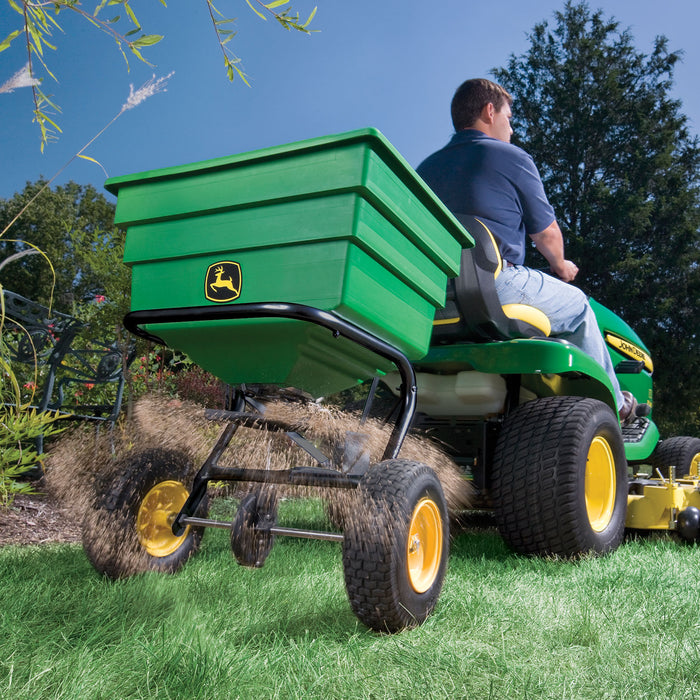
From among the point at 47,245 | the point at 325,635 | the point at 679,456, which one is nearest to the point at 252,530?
the point at 325,635

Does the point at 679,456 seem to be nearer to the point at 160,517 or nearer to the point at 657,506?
the point at 657,506

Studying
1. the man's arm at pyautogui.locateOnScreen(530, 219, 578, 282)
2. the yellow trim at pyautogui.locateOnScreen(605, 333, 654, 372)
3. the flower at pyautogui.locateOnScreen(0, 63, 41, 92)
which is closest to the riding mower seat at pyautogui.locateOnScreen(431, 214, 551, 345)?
the man's arm at pyautogui.locateOnScreen(530, 219, 578, 282)

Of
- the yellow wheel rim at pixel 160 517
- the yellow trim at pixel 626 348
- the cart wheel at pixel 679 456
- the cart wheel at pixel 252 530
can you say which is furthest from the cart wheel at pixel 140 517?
the cart wheel at pixel 679 456

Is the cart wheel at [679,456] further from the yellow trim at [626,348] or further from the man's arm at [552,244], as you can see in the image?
the man's arm at [552,244]

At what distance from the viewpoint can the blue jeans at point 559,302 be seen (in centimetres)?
271

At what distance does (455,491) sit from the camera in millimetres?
2691

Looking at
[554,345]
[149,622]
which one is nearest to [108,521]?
[149,622]

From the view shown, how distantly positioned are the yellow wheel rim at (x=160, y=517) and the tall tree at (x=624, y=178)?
40.0 feet

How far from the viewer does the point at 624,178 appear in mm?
14305

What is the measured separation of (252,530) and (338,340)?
24.1 inches

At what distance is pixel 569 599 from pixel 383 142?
1445mm

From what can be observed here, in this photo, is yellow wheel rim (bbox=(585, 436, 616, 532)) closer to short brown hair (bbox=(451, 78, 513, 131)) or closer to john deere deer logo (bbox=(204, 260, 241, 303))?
short brown hair (bbox=(451, 78, 513, 131))

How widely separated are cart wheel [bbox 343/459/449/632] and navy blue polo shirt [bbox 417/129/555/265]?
4.34ft

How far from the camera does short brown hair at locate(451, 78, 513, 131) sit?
2.98 meters
